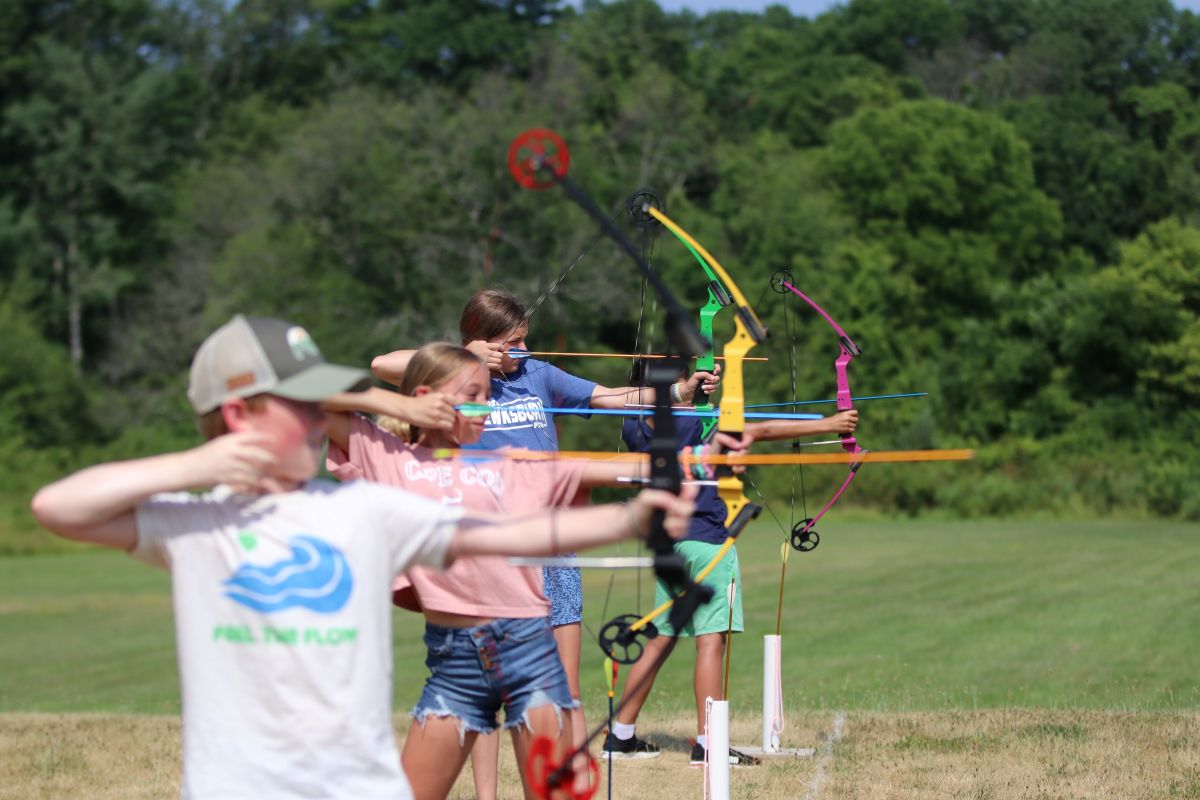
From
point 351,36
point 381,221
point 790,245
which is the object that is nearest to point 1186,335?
point 790,245

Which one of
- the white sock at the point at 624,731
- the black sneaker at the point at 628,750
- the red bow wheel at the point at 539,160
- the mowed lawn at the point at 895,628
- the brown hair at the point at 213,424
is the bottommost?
the mowed lawn at the point at 895,628

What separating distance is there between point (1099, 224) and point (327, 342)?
24.8m

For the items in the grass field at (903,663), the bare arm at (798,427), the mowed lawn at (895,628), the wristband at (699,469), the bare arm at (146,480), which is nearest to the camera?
the bare arm at (146,480)

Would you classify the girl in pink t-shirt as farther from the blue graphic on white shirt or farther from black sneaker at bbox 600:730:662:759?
black sneaker at bbox 600:730:662:759

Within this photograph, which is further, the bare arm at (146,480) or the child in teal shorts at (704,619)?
the child in teal shorts at (704,619)

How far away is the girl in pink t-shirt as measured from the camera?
423cm

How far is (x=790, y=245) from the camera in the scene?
132 feet

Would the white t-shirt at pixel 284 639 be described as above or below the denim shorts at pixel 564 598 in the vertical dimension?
above

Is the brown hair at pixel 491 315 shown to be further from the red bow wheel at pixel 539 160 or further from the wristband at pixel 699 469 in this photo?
the wristband at pixel 699 469

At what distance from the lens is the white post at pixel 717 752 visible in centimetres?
507

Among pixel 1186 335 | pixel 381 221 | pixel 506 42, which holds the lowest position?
pixel 1186 335

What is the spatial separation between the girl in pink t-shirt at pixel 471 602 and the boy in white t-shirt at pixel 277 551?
105cm

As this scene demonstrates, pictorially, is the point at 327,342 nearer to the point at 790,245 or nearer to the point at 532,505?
the point at 790,245

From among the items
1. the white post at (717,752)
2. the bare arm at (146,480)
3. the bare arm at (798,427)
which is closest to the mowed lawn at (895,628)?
the white post at (717,752)
